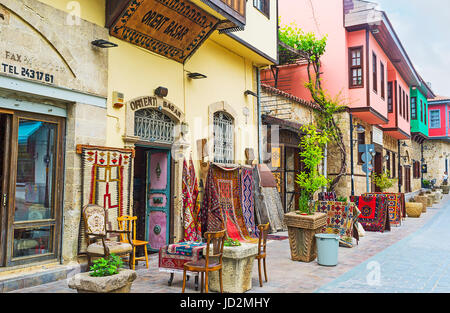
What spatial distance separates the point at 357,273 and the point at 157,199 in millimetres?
4199

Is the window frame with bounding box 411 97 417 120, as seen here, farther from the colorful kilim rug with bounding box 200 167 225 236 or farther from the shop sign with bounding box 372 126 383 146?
the colorful kilim rug with bounding box 200 167 225 236

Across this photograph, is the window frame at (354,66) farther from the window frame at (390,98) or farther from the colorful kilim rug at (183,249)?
the colorful kilim rug at (183,249)

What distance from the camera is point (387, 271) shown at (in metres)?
6.77

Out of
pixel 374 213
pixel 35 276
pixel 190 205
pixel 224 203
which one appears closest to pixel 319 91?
pixel 374 213

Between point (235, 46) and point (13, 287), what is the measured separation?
744 cm

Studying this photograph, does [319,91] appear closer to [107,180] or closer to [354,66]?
[354,66]

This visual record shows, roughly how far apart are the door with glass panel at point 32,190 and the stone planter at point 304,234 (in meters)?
4.20

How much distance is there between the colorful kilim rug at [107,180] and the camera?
6312mm

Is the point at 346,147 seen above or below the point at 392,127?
below

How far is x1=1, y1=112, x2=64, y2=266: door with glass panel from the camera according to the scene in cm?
553

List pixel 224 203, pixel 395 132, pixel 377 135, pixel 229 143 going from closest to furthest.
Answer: pixel 224 203, pixel 229 143, pixel 377 135, pixel 395 132

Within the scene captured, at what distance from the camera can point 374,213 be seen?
12.0 m

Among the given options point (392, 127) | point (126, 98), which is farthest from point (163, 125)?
point (392, 127)
